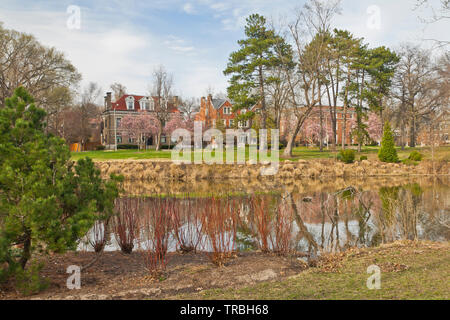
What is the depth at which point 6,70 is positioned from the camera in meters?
29.8

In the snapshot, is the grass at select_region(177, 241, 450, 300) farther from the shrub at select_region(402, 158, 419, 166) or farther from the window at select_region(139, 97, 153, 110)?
the window at select_region(139, 97, 153, 110)

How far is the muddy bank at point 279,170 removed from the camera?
24.8 metres

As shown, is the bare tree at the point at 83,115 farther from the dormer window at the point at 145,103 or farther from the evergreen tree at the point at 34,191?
the evergreen tree at the point at 34,191

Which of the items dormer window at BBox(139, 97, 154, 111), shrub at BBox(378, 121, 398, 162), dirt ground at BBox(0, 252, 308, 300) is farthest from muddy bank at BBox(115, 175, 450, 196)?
dormer window at BBox(139, 97, 154, 111)

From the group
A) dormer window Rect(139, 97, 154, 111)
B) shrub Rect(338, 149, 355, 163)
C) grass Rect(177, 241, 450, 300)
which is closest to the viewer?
grass Rect(177, 241, 450, 300)

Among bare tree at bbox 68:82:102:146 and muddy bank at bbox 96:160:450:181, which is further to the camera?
bare tree at bbox 68:82:102:146

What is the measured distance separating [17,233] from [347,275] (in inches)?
168

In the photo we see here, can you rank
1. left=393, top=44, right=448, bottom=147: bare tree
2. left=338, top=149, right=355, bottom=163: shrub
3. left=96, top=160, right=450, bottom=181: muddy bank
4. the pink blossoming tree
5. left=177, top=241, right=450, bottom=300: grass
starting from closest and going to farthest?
left=177, top=241, right=450, bottom=300: grass → left=96, top=160, right=450, bottom=181: muddy bank → left=338, top=149, right=355, bottom=163: shrub → left=393, top=44, right=448, bottom=147: bare tree → the pink blossoming tree

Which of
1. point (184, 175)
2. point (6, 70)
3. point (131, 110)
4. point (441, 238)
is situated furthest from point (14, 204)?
point (131, 110)

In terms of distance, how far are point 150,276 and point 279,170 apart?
68.7 feet

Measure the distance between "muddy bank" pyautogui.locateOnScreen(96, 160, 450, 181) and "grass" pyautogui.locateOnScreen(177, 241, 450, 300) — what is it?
18589 mm

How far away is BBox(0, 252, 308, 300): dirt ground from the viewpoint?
14.1 feet

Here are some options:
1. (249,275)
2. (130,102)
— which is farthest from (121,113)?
(249,275)
